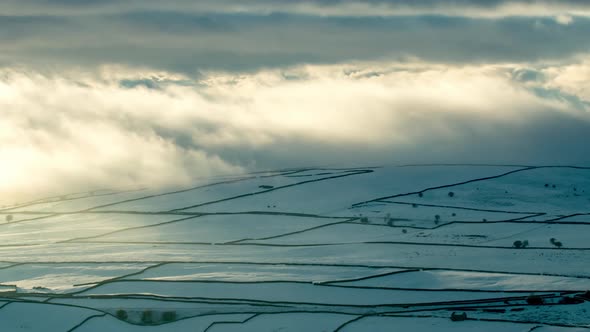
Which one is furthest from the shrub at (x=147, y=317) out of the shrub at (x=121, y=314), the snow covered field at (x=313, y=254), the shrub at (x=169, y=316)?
the shrub at (x=121, y=314)

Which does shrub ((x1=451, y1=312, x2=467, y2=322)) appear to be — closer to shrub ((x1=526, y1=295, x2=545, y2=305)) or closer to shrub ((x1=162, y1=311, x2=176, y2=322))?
shrub ((x1=526, y1=295, x2=545, y2=305))

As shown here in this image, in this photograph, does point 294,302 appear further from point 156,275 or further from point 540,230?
point 540,230

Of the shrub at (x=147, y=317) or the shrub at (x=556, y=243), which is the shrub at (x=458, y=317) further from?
the shrub at (x=556, y=243)

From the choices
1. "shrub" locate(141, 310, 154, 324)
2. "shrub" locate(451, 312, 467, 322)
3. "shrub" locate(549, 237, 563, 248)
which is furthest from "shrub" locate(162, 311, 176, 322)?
"shrub" locate(549, 237, 563, 248)

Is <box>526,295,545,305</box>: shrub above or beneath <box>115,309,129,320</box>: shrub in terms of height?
beneath

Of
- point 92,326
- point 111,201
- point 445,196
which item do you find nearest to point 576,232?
point 445,196

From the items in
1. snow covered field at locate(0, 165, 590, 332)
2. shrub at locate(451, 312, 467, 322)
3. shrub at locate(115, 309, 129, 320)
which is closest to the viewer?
shrub at locate(451, 312, 467, 322)

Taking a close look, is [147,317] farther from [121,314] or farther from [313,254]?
[313,254]
